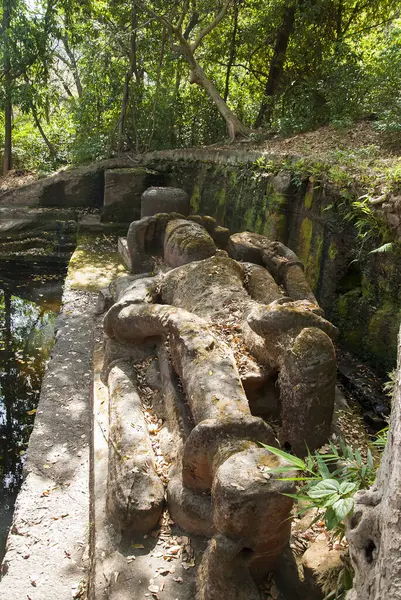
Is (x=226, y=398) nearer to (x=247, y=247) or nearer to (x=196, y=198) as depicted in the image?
(x=247, y=247)

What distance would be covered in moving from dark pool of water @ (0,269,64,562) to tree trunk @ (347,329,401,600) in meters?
3.26

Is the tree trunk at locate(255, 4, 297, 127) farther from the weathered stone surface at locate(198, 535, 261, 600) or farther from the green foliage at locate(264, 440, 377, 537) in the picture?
the weathered stone surface at locate(198, 535, 261, 600)

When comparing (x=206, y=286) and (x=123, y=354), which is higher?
(x=206, y=286)

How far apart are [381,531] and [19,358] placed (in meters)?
6.31

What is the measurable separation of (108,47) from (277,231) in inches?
315

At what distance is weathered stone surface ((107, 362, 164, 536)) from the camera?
290cm

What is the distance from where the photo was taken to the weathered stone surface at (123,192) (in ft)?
36.5

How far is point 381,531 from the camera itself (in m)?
1.52

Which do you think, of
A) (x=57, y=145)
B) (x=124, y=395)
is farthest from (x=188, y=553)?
(x=57, y=145)

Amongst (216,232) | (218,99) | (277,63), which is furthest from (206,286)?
(277,63)

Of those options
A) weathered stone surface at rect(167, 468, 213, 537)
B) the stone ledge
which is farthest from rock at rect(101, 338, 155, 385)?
weathered stone surface at rect(167, 468, 213, 537)

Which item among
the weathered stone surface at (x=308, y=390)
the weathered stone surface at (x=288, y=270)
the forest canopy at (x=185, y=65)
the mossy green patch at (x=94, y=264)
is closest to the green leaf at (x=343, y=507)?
the weathered stone surface at (x=308, y=390)

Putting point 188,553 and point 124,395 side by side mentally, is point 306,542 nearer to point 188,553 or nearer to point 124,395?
point 188,553

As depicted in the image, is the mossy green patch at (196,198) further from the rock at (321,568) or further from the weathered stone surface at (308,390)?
the rock at (321,568)
